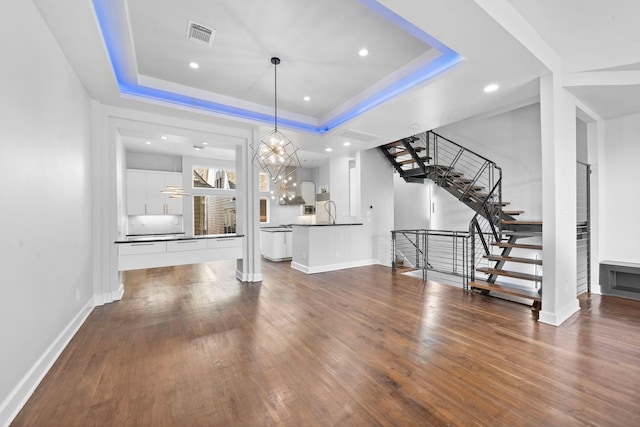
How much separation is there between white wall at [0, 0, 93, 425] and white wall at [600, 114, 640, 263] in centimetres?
726

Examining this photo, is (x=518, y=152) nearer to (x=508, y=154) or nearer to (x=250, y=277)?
(x=508, y=154)

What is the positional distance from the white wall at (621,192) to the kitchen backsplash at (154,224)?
32.8ft

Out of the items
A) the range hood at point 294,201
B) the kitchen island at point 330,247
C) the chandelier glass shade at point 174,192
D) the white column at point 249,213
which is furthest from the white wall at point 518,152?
the chandelier glass shade at point 174,192

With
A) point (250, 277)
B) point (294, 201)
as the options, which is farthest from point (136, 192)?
point (250, 277)

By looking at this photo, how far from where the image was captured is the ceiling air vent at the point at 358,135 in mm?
5129

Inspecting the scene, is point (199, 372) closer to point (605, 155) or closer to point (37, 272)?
point (37, 272)

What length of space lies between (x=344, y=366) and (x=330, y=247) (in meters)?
3.98

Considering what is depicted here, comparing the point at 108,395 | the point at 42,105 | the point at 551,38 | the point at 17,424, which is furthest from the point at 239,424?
the point at 551,38

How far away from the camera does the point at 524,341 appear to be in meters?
2.69

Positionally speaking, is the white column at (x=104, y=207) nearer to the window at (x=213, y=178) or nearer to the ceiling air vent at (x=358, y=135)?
the ceiling air vent at (x=358, y=135)

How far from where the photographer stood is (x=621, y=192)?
4.27 m

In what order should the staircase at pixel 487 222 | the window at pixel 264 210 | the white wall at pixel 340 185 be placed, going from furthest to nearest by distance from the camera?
the window at pixel 264 210 → the white wall at pixel 340 185 → the staircase at pixel 487 222

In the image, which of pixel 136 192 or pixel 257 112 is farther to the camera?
pixel 136 192

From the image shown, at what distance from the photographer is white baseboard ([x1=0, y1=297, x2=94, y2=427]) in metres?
1.69
